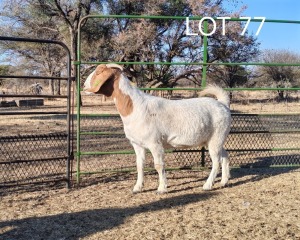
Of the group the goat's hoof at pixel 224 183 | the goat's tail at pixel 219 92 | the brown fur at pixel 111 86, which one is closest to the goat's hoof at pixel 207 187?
the goat's hoof at pixel 224 183

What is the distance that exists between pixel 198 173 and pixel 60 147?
3535 mm

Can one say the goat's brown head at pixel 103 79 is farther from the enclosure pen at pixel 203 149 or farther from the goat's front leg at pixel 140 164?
the goat's front leg at pixel 140 164

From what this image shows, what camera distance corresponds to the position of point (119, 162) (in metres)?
7.50

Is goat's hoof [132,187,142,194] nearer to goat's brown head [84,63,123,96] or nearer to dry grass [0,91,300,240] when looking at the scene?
dry grass [0,91,300,240]

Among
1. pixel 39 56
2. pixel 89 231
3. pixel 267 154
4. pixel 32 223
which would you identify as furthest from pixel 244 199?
pixel 39 56

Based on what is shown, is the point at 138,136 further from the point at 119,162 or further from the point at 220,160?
the point at 119,162

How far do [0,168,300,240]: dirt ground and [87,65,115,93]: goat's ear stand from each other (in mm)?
1498

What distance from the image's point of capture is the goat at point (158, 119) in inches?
209

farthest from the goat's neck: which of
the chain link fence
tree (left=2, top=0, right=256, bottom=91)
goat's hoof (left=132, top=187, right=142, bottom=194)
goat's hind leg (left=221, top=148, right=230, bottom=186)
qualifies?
tree (left=2, top=0, right=256, bottom=91)

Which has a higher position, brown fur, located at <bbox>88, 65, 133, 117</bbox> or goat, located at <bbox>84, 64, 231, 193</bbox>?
brown fur, located at <bbox>88, 65, 133, 117</bbox>

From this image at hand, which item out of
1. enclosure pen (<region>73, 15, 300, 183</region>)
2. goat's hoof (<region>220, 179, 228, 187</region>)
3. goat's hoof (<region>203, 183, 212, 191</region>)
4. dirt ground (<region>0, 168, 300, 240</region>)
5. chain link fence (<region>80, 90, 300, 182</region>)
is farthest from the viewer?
chain link fence (<region>80, 90, 300, 182</region>)

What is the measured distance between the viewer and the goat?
209 inches

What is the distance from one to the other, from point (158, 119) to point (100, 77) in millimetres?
1000

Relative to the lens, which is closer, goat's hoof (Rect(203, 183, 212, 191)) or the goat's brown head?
the goat's brown head
